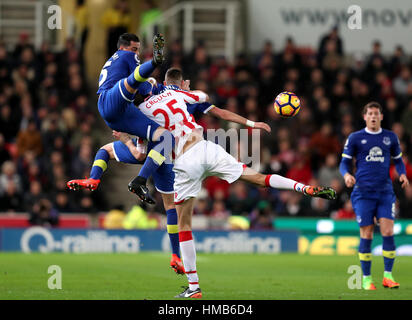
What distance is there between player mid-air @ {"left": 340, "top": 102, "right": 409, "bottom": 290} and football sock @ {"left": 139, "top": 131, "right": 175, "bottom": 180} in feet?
8.78

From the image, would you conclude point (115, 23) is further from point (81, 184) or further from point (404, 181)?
point (404, 181)

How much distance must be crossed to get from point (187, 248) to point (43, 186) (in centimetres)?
1206

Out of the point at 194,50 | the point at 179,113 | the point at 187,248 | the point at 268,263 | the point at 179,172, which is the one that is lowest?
the point at 268,263

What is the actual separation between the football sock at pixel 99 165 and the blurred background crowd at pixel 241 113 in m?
8.57

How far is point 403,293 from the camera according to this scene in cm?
1078

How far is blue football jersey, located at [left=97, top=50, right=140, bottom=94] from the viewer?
11102mm

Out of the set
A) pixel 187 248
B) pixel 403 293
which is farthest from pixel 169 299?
pixel 403 293

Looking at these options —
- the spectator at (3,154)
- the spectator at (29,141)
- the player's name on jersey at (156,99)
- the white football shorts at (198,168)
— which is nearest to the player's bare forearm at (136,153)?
the player's name on jersey at (156,99)

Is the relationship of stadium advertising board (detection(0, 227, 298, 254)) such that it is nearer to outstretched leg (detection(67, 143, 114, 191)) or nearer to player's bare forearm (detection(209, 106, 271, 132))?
outstretched leg (detection(67, 143, 114, 191))

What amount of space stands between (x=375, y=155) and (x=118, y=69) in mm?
3827

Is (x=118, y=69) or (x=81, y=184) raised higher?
(x=118, y=69)

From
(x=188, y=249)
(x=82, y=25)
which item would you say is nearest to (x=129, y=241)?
(x=82, y=25)

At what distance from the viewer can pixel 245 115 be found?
22219 millimetres
